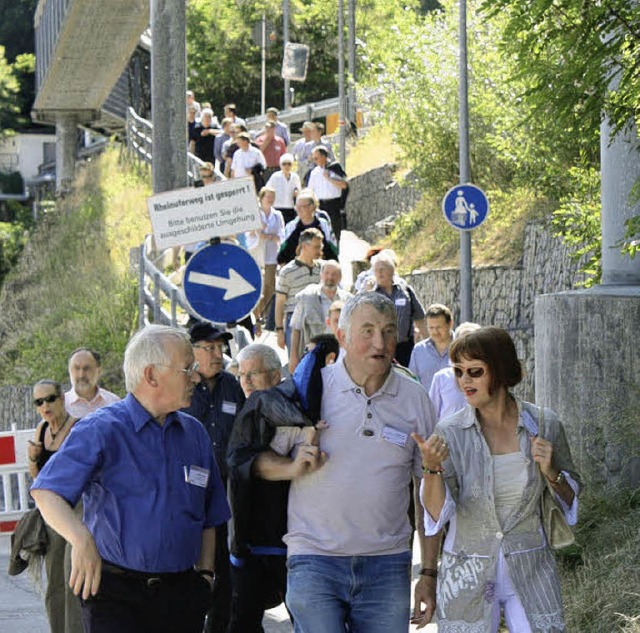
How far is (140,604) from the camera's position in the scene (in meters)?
5.81

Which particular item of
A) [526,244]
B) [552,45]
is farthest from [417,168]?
[552,45]

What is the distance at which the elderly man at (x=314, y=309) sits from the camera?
13.1 m

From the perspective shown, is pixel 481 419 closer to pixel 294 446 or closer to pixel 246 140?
pixel 294 446

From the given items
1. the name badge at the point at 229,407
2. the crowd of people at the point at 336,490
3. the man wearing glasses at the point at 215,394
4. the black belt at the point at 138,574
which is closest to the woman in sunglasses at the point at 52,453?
the man wearing glasses at the point at 215,394

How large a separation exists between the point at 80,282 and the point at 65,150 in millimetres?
15663

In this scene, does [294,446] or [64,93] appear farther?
[64,93]

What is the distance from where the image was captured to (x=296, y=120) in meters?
46.6

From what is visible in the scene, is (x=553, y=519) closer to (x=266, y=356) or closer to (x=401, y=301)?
(x=266, y=356)

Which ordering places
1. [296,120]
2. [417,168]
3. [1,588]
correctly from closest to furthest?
[1,588], [417,168], [296,120]

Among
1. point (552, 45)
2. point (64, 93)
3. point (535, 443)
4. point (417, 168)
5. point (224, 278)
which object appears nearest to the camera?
point (535, 443)

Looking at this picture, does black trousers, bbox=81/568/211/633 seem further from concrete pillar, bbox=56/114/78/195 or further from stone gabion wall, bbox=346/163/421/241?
concrete pillar, bbox=56/114/78/195

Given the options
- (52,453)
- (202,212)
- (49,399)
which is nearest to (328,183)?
(202,212)

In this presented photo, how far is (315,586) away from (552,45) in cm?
398

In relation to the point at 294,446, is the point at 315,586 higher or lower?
lower
